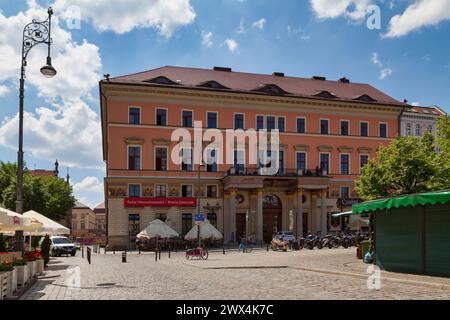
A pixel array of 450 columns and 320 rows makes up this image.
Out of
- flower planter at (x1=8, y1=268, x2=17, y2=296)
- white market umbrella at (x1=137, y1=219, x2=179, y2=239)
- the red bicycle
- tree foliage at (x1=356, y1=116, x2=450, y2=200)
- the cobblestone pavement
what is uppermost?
tree foliage at (x1=356, y1=116, x2=450, y2=200)

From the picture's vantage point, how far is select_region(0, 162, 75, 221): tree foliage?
213ft

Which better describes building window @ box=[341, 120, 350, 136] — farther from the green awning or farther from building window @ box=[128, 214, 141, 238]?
the green awning

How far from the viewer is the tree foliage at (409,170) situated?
3166cm

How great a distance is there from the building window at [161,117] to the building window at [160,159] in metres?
2.60

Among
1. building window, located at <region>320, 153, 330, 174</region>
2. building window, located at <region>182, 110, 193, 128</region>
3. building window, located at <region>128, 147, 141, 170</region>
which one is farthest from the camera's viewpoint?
building window, located at <region>320, 153, 330, 174</region>

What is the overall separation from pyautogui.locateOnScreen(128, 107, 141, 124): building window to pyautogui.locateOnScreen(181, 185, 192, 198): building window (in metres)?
7.88

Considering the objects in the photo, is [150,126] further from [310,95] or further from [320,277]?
[320,277]

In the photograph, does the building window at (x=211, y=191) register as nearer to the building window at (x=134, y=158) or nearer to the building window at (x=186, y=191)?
the building window at (x=186, y=191)

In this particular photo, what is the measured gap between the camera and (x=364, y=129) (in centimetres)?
5903

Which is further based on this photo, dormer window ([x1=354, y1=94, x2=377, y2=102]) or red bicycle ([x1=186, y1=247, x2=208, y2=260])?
dormer window ([x1=354, y1=94, x2=377, y2=102])

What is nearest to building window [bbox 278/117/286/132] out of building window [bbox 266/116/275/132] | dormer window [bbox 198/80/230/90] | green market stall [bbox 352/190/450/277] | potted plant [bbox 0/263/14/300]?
building window [bbox 266/116/275/132]

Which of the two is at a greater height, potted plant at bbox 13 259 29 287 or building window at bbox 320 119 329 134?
building window at bbox 320 119 329 134

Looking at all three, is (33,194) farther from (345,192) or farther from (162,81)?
(345,192)

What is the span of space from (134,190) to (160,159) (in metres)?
4.01
